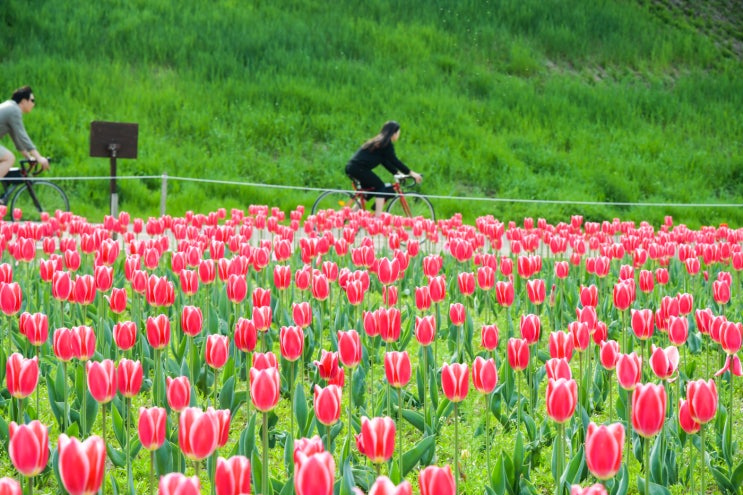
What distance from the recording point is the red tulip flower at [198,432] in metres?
1.94

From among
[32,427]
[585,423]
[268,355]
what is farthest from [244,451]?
[585,423]

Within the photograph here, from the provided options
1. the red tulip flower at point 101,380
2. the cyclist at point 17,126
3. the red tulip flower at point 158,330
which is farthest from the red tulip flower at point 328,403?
the cyclist at point 17,126

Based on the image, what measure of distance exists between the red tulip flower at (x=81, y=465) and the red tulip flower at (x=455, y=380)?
1.15 meters

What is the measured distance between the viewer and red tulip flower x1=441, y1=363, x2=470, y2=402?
8.52 feet

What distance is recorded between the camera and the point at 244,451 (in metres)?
2.74

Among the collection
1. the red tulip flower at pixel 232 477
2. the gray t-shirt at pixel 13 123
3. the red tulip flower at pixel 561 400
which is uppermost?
the red tulip flower at pixel 232 477

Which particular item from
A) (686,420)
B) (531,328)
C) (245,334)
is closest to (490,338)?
(531,328)

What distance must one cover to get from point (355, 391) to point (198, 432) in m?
1.97

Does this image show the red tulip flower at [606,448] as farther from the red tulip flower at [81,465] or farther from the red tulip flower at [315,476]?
the red tulip flower at [81,465]

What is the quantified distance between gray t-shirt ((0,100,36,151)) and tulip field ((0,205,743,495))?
11.4ft

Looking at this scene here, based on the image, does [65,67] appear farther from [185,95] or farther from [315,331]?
[315,331]

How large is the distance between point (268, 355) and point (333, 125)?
14.1 metres

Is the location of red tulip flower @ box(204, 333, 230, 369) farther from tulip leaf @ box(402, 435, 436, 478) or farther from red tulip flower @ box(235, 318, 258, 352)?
tulip leaf @ box(402, 435, 436, 478)

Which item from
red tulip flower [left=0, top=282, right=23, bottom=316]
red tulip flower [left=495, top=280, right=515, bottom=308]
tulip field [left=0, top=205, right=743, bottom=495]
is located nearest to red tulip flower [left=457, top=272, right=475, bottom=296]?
tulip field [left=0, top=205, right=743, bottom=495]
